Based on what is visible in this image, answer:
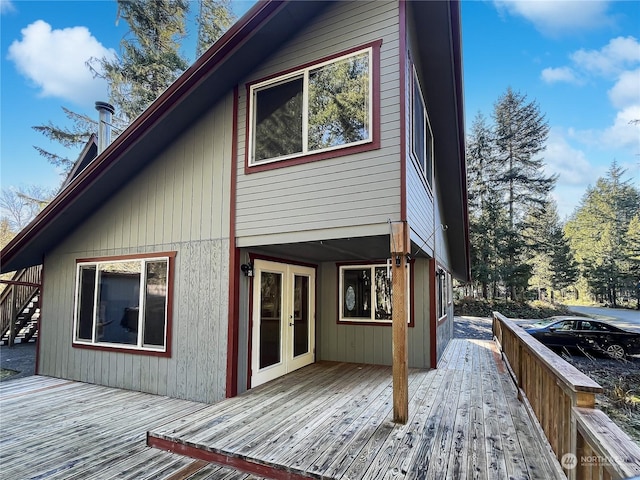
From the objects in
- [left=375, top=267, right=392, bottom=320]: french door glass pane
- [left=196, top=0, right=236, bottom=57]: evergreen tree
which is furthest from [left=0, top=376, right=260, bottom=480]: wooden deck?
[left=196, top=0, right=236, bottom=57]: evergreen tree

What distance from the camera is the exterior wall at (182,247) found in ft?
17.4

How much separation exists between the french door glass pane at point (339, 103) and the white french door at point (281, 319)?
2.30 meters

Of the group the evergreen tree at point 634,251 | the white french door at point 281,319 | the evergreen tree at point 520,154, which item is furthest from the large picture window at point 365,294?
the evergreen tree at point 634,251

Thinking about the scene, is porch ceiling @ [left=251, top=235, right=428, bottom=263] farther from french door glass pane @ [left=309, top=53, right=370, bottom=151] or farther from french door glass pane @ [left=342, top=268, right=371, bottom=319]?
french door glass pane @ [left=309, top=53, right=370, bottom=151]

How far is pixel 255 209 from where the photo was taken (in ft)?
16.9

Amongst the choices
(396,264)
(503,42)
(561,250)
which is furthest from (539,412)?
(561,250)

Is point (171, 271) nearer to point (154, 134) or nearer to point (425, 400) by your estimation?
point (154, 134)

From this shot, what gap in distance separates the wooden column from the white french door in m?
2.45

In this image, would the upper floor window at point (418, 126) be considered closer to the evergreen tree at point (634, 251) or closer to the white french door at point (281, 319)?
the white french door at point (281, 319)

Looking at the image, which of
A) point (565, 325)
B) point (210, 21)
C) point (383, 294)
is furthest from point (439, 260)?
point (210, 21)

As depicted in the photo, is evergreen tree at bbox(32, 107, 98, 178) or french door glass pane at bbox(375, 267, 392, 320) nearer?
french door glass pane at bbox(375, 267, 392, 320)

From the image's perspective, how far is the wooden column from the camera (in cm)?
392

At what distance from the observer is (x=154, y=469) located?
130 inches

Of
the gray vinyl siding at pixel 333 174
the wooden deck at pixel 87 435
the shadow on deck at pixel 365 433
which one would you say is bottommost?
the wooden deck at pixel 87 435
